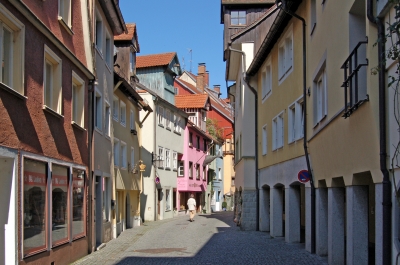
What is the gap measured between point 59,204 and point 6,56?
4.36 metres

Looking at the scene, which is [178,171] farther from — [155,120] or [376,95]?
[376,95]

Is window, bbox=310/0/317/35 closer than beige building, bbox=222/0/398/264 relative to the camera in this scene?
No

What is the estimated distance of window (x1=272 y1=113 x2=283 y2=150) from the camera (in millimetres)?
20859

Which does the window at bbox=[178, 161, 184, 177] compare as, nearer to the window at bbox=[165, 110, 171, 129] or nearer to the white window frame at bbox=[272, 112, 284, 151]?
the window at bbox=[165, 110, 171, 129]

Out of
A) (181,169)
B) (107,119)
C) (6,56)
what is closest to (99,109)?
(107,119)

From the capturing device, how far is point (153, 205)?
36.7m

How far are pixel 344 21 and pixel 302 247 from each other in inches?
333

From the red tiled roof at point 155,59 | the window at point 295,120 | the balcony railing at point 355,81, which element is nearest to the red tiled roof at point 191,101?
the red tiled roof at point 155,59

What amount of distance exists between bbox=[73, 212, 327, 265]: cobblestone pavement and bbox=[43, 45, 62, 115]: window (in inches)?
162

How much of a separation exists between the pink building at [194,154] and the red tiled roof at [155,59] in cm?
Answer: 664

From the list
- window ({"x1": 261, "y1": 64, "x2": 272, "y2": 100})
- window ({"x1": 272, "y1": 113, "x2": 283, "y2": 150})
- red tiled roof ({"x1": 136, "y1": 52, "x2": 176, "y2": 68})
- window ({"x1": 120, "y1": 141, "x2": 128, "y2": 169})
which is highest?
red tiled roof ({"x1": 136, "y1": 52, "x2": 176, "y2": 68})

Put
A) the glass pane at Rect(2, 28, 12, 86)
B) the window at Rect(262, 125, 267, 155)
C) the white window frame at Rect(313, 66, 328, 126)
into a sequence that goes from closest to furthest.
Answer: the glass pane at Rect(2, 28, 12, 86), the white window frame at Rect(313, 66, 328, 126), the window at Rect(262, 125, 267, 155)

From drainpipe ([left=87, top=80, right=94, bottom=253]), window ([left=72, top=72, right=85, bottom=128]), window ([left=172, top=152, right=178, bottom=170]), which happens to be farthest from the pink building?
window ([left=72, top=72, right=85, bottom=128])

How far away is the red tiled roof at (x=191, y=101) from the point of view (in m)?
→ 51.9
